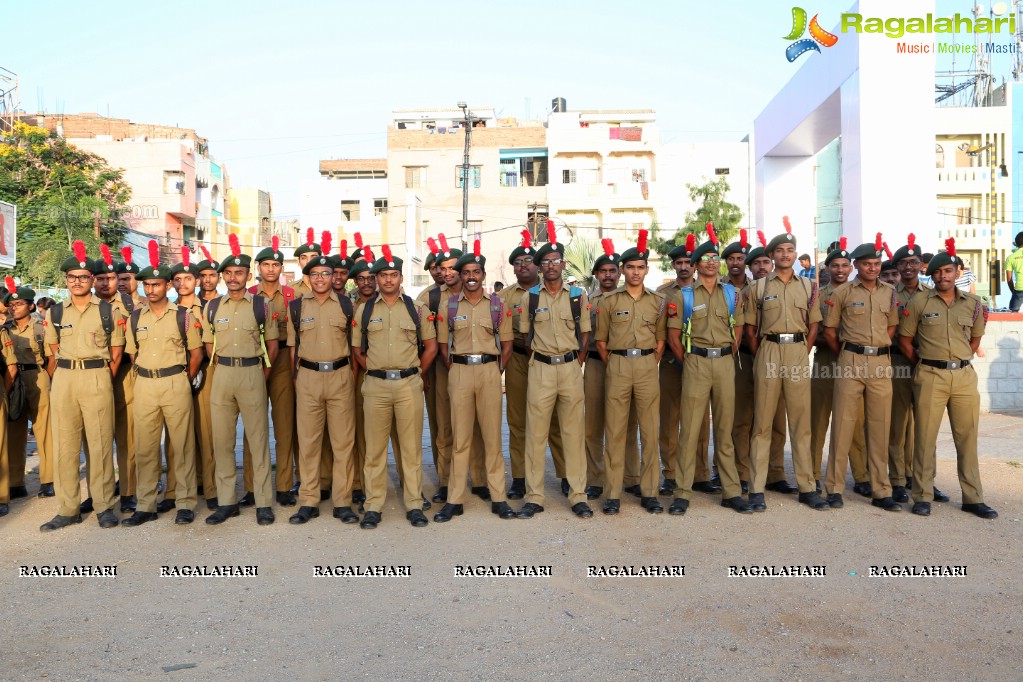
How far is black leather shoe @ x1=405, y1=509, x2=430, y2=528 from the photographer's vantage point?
6.51 meters

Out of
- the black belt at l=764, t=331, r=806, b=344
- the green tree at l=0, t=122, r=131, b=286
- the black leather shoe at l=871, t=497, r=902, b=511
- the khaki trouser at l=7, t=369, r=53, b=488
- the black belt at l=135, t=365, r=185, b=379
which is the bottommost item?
the black leather shoe at l=871, t=497, r=902, b=511

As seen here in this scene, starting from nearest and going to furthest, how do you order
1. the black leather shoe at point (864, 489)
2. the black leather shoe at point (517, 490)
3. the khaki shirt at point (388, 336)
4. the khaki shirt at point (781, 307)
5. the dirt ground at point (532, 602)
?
the dirt ground at point (532, 602), the khaki shirt at point (388, 336), the khaki shirt at point (781, 307), the black leather shoe at point (864, 489), the black leather shoe at point (517, 490)

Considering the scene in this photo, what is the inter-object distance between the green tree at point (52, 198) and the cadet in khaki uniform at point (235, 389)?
2163 centimetres

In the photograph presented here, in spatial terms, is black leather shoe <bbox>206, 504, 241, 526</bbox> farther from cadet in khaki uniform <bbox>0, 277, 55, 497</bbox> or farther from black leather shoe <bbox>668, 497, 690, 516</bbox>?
black leather shoe <bbox>668, 497, 690, 516</bbox>

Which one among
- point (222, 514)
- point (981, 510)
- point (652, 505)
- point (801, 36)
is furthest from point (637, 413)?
point (801, 36)

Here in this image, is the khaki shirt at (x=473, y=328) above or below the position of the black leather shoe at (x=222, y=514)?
above

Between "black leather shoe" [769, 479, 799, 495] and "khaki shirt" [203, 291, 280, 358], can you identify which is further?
"black leather shoe" [769, 479, 799, 495]

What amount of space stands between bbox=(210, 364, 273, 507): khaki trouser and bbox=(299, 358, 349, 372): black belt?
392mm

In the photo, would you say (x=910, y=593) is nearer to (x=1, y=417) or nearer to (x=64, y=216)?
(x=1, y=417)

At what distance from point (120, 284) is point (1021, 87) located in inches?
1224

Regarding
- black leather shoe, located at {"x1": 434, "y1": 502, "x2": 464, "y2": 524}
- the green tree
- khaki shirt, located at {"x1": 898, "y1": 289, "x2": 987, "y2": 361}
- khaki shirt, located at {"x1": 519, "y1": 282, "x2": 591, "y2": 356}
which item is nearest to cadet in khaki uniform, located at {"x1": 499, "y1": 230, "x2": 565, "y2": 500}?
khaki shirt, located at {"x1": 519, "y1": 282, "x2": 591, "y2": 356}

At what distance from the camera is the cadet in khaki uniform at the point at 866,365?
6.86m

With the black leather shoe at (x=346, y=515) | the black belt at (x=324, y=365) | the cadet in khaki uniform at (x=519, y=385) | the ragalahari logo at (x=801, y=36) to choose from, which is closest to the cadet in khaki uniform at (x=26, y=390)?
the black belt at (x=324, y=365)

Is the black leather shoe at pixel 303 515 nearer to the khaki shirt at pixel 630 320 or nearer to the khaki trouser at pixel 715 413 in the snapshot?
the khaki shirt at pixel 630 320
